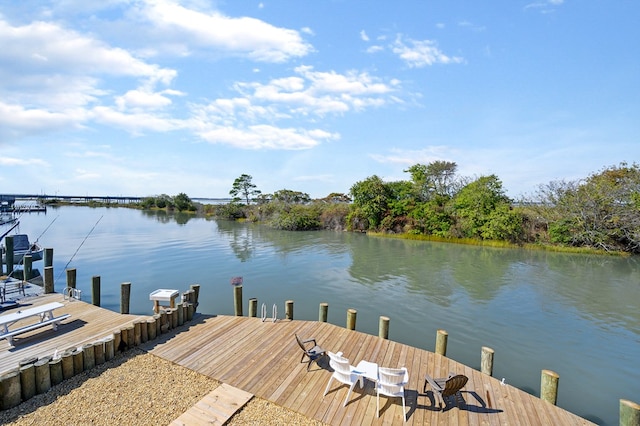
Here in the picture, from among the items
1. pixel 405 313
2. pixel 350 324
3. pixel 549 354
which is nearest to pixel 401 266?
pixel 405 313

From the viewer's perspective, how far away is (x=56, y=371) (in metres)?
5.36

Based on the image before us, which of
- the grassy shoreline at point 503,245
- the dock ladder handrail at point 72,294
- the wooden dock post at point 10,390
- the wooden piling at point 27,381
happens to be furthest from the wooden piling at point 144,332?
the grassy shoreline at point 503,245

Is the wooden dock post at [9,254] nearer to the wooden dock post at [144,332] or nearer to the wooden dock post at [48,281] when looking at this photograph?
the wooden dock post at [48,281]

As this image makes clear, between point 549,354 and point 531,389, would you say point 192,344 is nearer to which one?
point 531,389

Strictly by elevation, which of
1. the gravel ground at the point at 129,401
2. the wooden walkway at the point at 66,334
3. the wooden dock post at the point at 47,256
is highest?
the wooden dock post at the point at 47,256

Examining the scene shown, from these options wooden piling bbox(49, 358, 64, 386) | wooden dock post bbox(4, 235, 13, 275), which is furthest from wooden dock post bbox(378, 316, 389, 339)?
wooden dock post bbox(4, 235, 13, 275)

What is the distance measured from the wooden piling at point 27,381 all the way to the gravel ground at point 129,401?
0.40ft

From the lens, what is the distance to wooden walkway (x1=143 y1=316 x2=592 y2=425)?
486 cm

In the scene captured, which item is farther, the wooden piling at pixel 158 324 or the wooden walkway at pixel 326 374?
the wooden piling at pixel 158 324

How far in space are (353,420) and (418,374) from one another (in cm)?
206

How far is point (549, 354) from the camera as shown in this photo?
8.68 meters

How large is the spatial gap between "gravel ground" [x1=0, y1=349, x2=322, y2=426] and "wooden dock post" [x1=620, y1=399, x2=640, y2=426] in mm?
4843

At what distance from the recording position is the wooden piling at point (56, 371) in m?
5.30

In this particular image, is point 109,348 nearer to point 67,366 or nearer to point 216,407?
point 67,366
